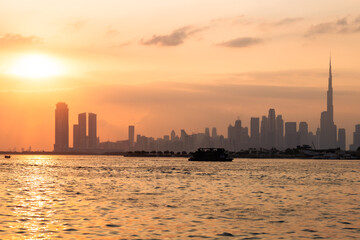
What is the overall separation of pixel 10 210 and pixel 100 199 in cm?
1494

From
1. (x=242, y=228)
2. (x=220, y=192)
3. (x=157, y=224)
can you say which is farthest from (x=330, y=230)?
(x=220, y=192)

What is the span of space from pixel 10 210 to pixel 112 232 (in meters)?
16.9

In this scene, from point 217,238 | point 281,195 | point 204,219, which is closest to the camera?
point 217,238

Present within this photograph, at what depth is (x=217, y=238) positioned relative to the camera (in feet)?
125

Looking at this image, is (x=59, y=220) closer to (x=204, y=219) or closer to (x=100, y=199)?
(x=204, y=219)

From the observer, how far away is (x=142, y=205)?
5922 cm

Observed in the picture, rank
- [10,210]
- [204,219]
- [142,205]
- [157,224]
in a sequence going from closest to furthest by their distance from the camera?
[157,224] → [204,219] → [10,210] → [142,205]

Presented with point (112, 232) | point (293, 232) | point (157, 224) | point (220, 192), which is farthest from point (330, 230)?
point (220, 192)

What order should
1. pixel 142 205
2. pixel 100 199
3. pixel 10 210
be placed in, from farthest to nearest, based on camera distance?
pixel 100 199 → pixel 142 205 → pixel 10 210

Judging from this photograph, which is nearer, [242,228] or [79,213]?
[242,228]

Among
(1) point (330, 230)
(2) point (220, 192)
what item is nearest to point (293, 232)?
(1) point (330, 230)

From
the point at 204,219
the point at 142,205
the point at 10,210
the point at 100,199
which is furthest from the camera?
the point at 100,199

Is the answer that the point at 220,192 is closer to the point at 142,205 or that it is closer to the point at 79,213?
the point at 142,205

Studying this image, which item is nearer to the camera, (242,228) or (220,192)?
(242,228)
